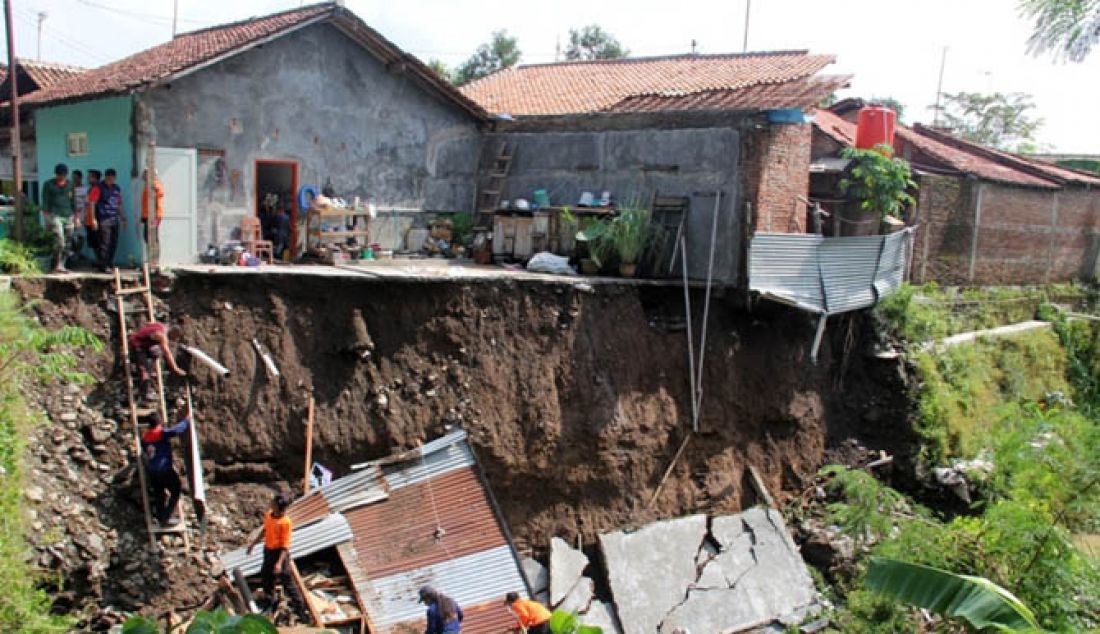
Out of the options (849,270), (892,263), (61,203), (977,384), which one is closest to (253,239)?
(61,203)

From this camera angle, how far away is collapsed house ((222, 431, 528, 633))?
10992 millimetres

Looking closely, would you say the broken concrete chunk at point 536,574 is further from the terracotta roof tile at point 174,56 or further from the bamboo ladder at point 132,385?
the terracotta roof tile at point 174,56

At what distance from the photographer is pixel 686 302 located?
14648 mm

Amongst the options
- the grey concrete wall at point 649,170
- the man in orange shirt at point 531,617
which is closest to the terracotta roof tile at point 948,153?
the grey concrete wall at point 649,170

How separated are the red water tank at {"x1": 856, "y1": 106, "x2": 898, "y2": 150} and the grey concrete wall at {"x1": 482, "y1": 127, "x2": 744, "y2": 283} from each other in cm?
335

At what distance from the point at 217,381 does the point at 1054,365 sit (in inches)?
668

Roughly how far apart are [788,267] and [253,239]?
7995 mm

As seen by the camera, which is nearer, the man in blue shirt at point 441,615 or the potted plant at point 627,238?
the man in blue shirt at point 441,615

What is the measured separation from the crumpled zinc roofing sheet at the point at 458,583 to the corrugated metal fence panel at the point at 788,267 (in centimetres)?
556

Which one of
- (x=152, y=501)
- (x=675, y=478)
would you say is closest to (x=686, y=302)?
(x=675, y=478)

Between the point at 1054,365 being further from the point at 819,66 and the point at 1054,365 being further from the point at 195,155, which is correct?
the point at 195,155

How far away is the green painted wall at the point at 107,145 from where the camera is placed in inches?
513

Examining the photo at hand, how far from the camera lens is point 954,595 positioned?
8.35 meters

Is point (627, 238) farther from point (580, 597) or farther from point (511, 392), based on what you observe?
point (580, 597)
